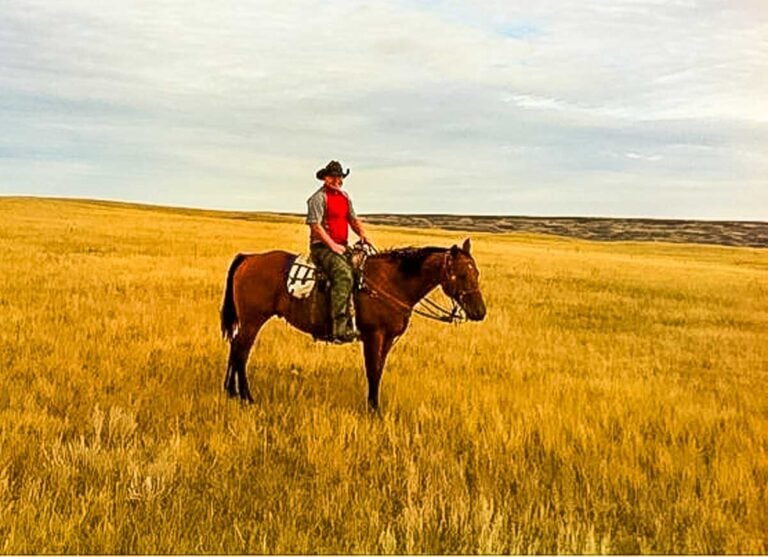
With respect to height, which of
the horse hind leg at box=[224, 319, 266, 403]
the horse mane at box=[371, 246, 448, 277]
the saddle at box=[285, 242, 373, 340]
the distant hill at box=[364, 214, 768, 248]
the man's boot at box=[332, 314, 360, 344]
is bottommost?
the horse hind leg at box=[224, 319, 266, 403]

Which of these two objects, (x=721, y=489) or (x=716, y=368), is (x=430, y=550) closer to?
(x=721, y=489)

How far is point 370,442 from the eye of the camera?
23.7 feet

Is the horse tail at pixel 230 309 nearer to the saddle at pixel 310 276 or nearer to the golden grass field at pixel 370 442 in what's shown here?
the golden grass field at pixel 370 442

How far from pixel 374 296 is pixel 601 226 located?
155 metres

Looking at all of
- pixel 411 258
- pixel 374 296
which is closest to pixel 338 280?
pixel 374 296

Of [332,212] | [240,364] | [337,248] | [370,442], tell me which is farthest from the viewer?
[240,364]

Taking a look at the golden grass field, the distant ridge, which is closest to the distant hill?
the distant ridge

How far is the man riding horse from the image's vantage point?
8836mm

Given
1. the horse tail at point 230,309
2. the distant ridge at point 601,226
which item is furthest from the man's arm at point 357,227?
the distant ridge at point 601,226

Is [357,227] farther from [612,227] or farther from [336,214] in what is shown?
[612,227]

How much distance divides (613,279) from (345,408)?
2676 centimetres

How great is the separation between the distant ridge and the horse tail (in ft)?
363

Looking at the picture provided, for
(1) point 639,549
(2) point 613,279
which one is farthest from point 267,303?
(2) point 613,279

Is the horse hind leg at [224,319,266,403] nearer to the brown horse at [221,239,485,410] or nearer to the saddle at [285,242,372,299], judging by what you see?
the brown horse at [221,239,485,410]
